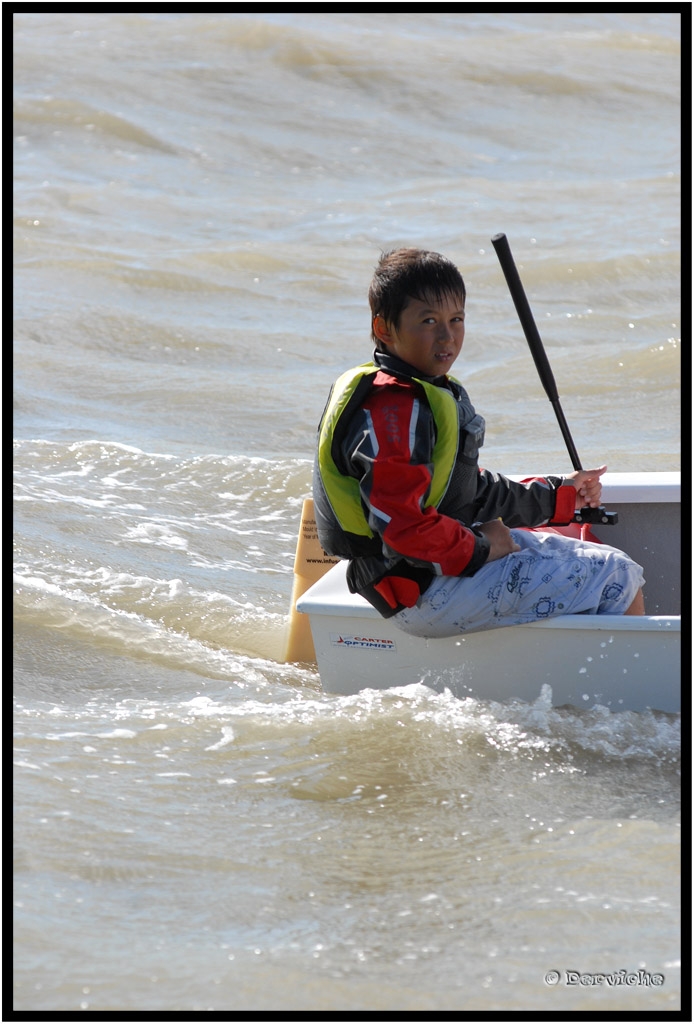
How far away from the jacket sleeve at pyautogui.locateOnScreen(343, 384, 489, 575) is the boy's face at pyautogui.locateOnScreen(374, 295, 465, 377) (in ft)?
0.32

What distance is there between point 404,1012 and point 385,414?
1.32 metres

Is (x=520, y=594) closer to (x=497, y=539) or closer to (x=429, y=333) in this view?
(x=497, y=539)

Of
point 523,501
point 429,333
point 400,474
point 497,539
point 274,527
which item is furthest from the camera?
point 274,527

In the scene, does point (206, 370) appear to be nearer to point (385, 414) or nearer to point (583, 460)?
point (583, 460)

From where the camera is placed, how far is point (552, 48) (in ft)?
53.8

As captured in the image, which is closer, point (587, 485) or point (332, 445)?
point (332, 445)

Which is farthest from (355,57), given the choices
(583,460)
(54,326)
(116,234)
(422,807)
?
(422,807)

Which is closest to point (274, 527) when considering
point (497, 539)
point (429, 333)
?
point (497, 539)

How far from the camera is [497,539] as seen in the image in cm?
305

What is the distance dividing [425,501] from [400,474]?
0.56 ft

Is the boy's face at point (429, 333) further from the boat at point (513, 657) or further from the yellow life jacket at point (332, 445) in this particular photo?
the boat at point (513, 657)

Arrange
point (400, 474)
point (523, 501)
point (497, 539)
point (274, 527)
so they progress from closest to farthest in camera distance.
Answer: point (400, 474) < point (497, 539) < point (523, 501) < point (274, 527)

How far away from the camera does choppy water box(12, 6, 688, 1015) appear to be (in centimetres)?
237

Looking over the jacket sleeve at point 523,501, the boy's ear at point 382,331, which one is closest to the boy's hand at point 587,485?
the jacket sleeve at point 523,501
